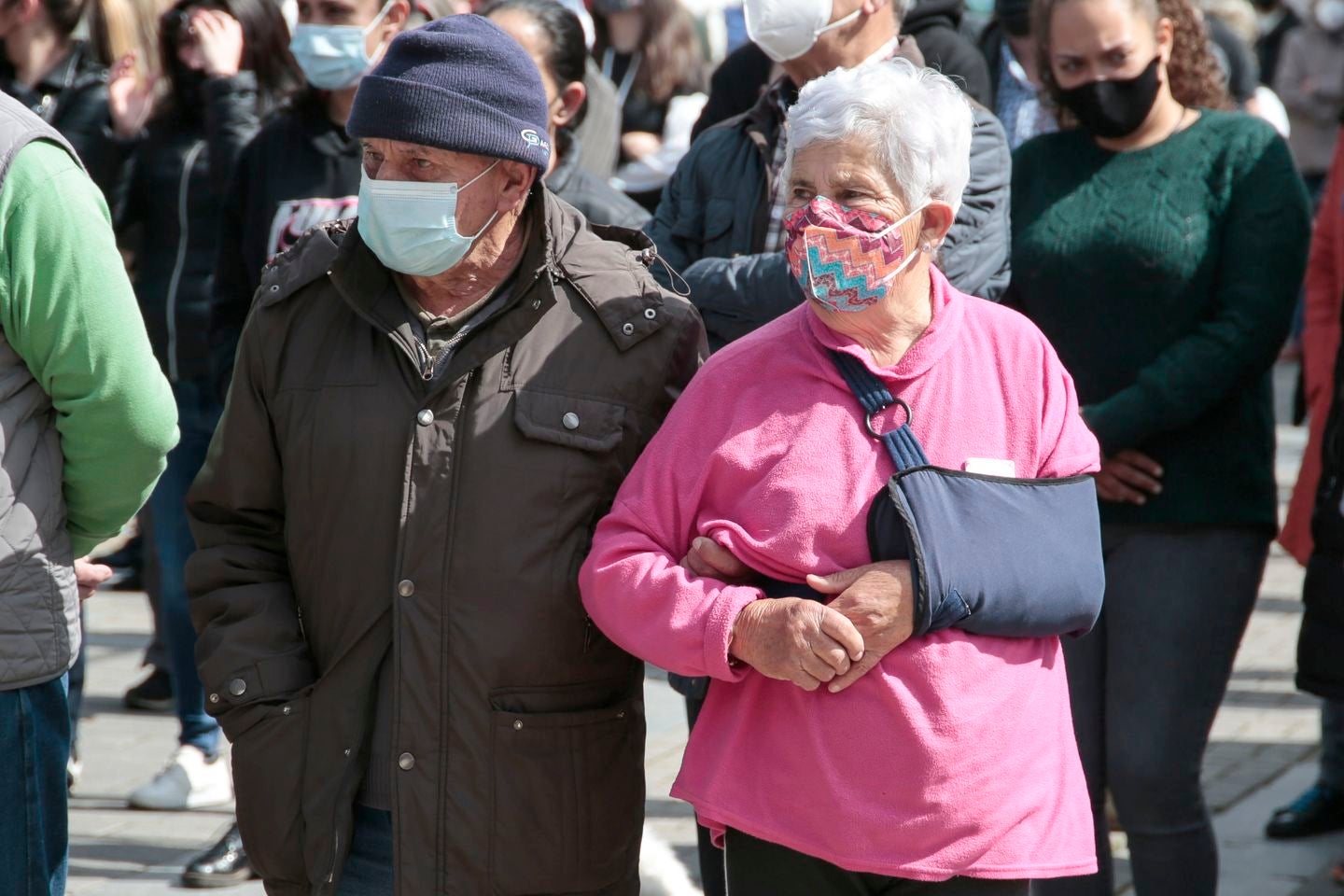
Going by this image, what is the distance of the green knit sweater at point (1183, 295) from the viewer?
3.92m

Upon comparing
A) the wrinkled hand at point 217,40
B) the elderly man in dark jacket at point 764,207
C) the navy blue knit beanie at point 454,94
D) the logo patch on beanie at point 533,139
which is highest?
the navy blue knit beanie at point 454,94

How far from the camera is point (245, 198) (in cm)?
488

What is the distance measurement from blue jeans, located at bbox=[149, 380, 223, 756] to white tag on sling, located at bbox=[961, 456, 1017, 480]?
3.27m

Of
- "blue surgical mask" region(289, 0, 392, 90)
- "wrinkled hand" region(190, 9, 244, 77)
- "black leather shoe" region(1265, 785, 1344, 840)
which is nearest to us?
"blue surgical mask" region(289, 0, 392, 90)

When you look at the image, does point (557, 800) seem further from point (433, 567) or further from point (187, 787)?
point (187, 787)

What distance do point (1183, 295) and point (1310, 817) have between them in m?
2.01

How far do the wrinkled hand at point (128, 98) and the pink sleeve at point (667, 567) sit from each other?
3.70 m

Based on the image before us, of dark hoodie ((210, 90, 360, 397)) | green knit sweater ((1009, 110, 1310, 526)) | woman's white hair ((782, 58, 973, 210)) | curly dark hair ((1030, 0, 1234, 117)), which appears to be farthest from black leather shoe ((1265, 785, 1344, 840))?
dark hoodie ((210, 90, 360, 397))

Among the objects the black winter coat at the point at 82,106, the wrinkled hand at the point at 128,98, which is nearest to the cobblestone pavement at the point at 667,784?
the black winter coat at the point at 82,106

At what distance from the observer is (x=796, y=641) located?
2518mm

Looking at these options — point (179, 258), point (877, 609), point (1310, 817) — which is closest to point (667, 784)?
point (1310, 817)

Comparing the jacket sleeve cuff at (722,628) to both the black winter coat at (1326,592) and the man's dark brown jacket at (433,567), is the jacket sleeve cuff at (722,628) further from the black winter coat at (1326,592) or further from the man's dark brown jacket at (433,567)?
the black winter coat at (1326,592)

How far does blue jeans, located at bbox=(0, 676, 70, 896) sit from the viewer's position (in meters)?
2.82

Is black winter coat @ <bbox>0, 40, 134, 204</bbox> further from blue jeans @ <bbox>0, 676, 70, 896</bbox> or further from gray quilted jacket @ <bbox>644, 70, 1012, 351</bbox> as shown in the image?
blue jeans @ <bbox>0, 676, 70, 896</bbox>
